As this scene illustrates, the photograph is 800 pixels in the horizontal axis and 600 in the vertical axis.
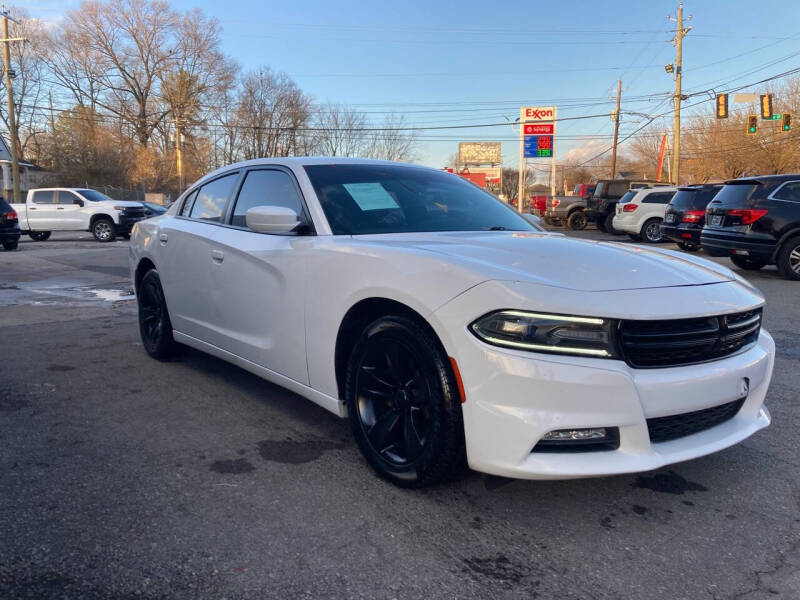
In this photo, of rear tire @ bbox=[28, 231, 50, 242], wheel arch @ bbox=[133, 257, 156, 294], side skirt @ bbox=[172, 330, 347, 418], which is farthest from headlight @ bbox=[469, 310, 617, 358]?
rear tire @ bbox=[28, 231, 50, 242]

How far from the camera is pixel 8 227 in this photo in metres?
17.1

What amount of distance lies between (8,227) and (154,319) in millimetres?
14926

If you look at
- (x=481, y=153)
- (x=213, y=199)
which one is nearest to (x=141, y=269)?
(x=213, y=199)

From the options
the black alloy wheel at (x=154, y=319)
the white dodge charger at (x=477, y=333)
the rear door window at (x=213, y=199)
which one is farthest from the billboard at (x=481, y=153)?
the white dodge charger at (x=477, y=333)

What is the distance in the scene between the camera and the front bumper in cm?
224

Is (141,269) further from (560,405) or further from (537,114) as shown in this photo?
(537,114)

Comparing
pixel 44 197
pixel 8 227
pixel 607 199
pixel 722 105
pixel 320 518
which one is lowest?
pixel 320 518

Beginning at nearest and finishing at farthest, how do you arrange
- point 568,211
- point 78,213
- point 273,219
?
point 273,219
point 78,213
point 568,211

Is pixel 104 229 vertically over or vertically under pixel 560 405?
over

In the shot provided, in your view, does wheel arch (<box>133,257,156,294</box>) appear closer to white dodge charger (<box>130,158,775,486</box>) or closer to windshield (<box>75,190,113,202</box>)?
white dodge charger (<box>130,158,775,486</box>)

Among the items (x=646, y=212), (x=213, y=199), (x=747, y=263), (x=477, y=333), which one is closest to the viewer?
(x=477, y=333)

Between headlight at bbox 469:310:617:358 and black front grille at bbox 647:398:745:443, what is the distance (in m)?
0.35

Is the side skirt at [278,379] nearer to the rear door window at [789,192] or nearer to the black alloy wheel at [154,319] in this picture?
the black alloy wheel at [154,319]

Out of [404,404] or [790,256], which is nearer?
[404,404]
